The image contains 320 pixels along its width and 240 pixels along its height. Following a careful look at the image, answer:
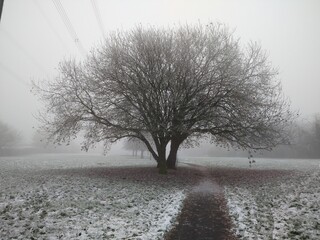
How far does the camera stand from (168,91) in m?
26.2

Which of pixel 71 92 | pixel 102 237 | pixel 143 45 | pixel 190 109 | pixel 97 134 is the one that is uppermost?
pixel 143 45

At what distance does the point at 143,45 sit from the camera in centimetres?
2462

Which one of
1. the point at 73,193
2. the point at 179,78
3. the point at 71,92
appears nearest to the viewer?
the point at 73,193

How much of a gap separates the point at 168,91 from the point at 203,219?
15683mm

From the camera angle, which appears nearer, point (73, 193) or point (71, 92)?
point (73, 193)

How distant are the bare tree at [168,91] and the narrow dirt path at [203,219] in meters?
8.49

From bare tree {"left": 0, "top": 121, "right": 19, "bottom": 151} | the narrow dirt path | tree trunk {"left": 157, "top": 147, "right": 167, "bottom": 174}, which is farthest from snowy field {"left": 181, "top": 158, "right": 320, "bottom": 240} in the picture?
bare tree {"left": 0, "top": 121, "right": 19, "bottom": 151}

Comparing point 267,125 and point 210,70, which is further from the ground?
point 210,70

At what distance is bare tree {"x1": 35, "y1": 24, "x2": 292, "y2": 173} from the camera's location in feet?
80.0

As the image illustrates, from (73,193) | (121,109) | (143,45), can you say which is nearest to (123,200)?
(73,193)

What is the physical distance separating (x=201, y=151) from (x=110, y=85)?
125667 mm

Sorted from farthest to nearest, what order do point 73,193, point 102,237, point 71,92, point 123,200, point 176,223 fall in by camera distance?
point 71,92, point 73,193, point 123,200, point 176,223, point 102,237

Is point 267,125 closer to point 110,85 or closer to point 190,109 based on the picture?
point 190,109

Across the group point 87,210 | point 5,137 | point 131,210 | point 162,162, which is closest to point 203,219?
point 131,210
